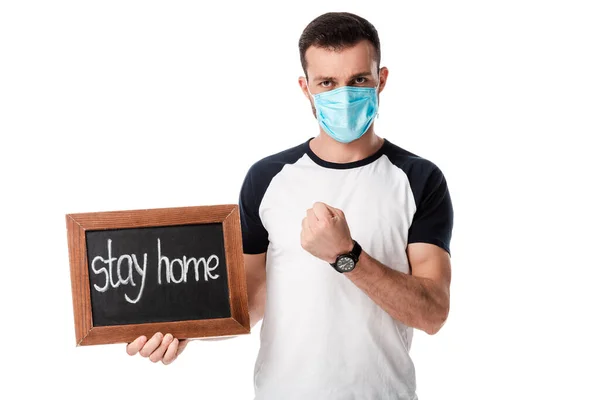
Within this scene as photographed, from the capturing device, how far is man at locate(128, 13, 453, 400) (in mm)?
2109

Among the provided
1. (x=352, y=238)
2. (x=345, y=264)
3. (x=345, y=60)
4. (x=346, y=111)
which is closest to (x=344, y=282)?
(x=352, y=238)

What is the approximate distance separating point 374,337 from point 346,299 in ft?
0.41

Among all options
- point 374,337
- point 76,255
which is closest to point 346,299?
point 374,337

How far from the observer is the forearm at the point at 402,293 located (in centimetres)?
191

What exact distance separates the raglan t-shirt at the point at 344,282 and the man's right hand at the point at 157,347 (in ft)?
1.04

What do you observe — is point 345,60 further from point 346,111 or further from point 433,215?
point 433,215

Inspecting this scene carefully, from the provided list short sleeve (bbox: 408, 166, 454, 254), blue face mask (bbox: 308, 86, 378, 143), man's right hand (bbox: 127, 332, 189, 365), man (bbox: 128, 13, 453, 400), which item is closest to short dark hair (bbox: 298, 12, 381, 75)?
man (bbox: 128, 13, 453, 400)

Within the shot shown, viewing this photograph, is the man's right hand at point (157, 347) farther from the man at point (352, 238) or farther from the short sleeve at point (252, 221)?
the short sleeve at point (252, 221)

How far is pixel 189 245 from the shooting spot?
2.05 metres

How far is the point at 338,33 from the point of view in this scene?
214 centimetres

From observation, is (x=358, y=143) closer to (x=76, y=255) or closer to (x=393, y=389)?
(x=393, y=389)

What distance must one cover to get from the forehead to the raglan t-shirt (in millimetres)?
256

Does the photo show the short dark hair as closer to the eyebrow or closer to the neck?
the eyebrow

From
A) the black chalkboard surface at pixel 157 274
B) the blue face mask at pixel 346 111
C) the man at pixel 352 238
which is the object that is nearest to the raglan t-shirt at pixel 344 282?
the man at pixel 352 238
